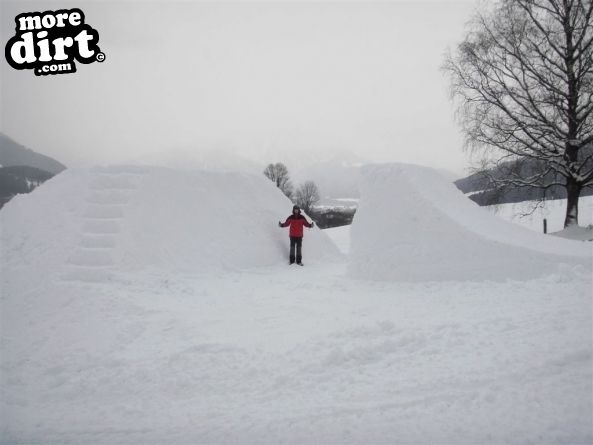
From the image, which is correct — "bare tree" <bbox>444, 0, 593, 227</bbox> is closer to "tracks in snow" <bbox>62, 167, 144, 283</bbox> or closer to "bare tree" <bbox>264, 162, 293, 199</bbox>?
"tracks in snow" <bbox>62, 167, 144, 283</bbox>

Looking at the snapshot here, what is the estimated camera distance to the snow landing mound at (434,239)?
539 centimetres

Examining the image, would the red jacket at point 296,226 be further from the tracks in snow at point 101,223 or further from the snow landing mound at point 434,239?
the tracks in snow at point 101,223

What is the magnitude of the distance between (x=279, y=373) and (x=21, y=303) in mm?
4189

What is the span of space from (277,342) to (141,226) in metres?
4.95

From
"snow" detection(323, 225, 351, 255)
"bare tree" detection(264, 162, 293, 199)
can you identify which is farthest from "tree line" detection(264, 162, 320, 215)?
"snow" detection(323, 225, 351, 255)

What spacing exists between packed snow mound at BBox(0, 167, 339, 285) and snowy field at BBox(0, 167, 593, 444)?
5 cm

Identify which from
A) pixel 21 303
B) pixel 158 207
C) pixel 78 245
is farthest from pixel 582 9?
pixel 21 303

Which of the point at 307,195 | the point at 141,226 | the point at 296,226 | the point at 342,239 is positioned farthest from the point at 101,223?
the point at 307,195

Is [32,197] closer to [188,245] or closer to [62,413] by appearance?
[188,245]

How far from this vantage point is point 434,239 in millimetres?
6066

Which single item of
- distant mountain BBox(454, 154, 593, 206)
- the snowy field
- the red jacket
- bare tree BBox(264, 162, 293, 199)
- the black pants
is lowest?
the snowy field

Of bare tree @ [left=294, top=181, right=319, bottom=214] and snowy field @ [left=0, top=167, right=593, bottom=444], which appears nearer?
snowy field @ [left=0, top=167, right=593, bottom=444]

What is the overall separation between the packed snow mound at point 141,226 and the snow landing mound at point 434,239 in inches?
114

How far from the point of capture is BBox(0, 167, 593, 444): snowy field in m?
2.73
